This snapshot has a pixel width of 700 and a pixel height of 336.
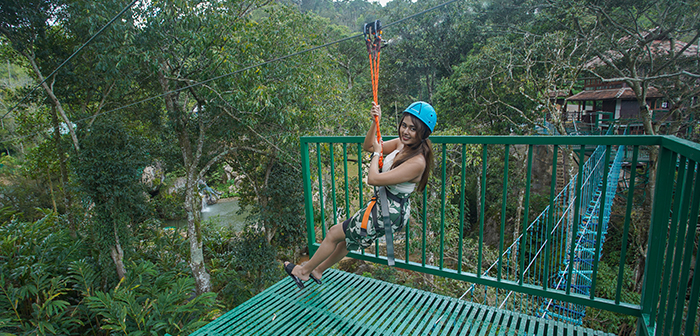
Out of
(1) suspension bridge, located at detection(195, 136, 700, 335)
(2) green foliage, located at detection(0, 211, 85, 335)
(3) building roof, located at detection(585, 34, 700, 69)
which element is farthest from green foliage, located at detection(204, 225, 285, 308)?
(3) building roof, located at detection(585, 34, 700, 69)

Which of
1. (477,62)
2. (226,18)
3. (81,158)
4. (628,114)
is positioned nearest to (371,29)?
(226,18)

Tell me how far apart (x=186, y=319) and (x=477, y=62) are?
32.6ft

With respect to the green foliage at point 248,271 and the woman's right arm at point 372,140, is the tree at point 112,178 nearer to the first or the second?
the green foliage at point 248,271

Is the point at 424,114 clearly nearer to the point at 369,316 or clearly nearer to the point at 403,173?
the point at 403,173

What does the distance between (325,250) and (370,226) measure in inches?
17.2

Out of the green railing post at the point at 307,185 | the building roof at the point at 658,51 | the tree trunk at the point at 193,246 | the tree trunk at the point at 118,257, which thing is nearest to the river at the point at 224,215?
the tree trunk at the point at 193,246

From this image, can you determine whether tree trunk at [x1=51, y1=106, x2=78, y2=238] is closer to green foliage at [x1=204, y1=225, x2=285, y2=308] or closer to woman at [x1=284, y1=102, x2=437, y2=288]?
green foliage at [x1=204, y1=225, x2=285, y2=308]

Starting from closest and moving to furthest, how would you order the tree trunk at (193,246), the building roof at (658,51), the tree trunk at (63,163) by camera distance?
the tree trunk at (63,163) < the tree trunk at (193,246) < the building roof at (658,51)

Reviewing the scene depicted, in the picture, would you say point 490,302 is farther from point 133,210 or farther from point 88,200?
point 88,200

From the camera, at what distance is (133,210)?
21.5ft

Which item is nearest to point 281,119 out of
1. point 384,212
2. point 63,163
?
point 384,212

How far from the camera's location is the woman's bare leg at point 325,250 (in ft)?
7.11

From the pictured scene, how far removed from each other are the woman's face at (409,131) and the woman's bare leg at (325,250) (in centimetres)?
68

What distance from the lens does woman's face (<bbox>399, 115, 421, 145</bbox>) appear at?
182 cm
